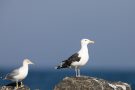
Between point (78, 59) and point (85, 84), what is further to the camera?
point (78, 59)

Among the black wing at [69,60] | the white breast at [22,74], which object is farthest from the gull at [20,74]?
the black wing at [69,60]

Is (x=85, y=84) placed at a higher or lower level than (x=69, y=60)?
lower

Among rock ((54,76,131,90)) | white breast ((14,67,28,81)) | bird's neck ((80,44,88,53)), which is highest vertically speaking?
bird's neck ((80,44,88,53))

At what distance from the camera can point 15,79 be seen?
1223 inches

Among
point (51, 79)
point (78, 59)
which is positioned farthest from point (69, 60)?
point (51, 79)

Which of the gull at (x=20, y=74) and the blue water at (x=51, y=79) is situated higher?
the blue water at (x=51, y=79)

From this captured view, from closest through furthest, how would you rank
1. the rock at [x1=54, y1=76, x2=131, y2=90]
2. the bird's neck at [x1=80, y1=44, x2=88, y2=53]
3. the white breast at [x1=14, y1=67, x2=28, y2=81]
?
the rock at [x1=54, y1=76, x2=131, y2=90] < the white breast at [x1=14, y1=67, x2=28, y2=81] < the bird's neck at [x1=80, y1=44, x2=88, y2=53]

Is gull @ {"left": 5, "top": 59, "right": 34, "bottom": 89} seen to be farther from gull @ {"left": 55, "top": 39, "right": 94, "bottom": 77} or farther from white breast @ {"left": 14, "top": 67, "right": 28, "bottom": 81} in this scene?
gull @ {"left": 55, "top": 39, "right": 94, "bottom": 77}

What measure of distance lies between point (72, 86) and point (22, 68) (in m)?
2.88

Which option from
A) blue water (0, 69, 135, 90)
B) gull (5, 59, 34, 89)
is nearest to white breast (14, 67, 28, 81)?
gull (5, 59, 34, 89)

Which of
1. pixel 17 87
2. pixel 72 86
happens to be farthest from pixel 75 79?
pixel 17 87

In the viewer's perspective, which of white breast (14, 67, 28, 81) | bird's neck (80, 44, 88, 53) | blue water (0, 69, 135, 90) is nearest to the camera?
white breast (14, 67, 28, 81)

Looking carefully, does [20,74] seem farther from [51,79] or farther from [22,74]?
[51,79]

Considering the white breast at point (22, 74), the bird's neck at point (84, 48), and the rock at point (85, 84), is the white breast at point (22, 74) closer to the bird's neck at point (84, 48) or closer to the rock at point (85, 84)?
the rock at point (85, 84)
